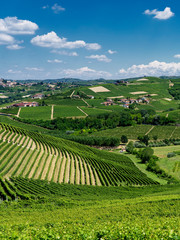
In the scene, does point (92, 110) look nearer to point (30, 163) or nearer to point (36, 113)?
point (36, 113)

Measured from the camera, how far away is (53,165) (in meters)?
58.6

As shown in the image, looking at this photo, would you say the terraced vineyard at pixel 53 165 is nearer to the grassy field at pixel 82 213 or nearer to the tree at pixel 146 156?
the grassy field at pixel 82 213

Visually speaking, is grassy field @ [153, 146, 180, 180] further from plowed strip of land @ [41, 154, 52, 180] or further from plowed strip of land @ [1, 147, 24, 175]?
plowed strip of land @ [1, 147, 24, 175]

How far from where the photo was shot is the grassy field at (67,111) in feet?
560

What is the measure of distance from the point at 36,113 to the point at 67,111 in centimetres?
2769

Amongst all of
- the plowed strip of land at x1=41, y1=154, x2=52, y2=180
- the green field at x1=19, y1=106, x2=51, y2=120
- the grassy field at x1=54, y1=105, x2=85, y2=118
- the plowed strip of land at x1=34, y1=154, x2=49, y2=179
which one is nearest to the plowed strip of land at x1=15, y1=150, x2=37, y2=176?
the plowed strip of land at x1=34, y1=154, x2=49, y2=179

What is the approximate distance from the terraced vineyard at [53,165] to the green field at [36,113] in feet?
292

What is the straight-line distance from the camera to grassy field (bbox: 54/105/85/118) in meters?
171

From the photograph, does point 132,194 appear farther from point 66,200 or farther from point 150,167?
point 150,167

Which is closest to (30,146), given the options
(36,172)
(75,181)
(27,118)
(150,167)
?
(36,172)

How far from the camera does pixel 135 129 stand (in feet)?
454

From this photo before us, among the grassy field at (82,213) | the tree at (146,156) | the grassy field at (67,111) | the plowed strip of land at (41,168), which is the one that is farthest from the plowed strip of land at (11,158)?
the grassy field at (67,111)

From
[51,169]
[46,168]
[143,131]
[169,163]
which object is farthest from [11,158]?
[143,131]

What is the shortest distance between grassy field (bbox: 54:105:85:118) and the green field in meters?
7.26
